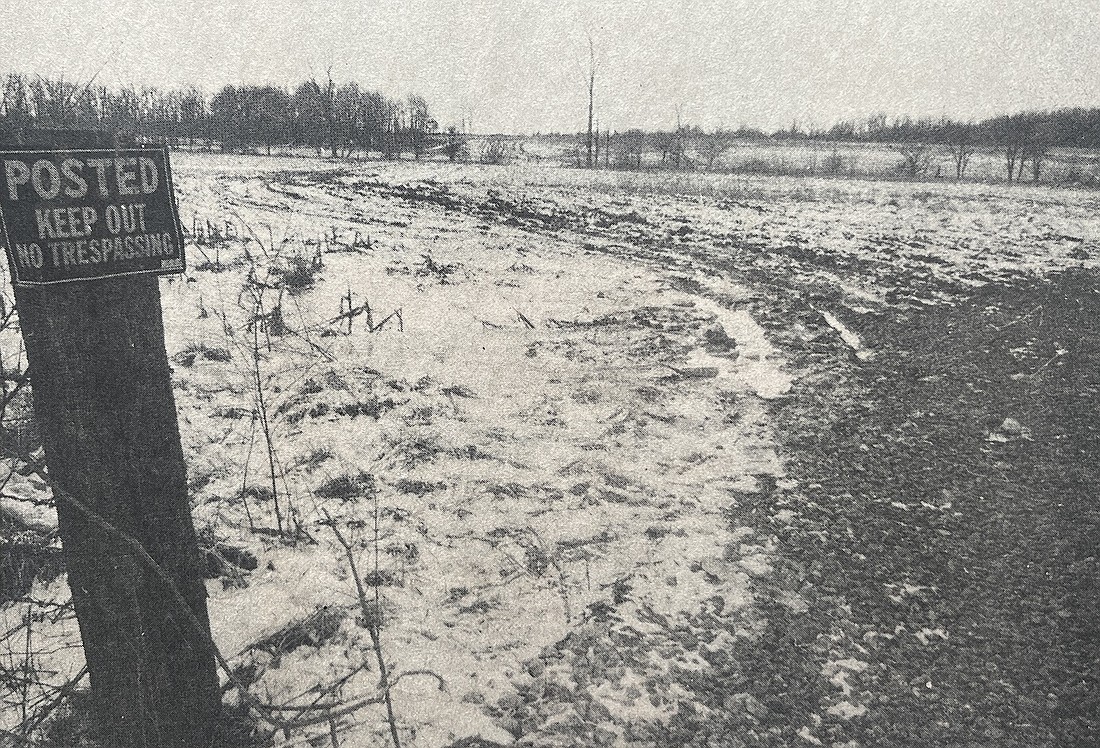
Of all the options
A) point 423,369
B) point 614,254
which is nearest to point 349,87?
point 614,254

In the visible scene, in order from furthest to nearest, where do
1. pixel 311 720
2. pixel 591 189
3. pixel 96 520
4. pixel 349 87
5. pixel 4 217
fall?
1. pixel 349 87
2. pixel 591 189
3. pixel 311 720
4. pixel 96 520
5. pixel 4 217

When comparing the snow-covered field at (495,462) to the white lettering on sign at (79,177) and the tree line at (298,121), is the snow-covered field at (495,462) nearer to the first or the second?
the white lettering on sign at (79,177)

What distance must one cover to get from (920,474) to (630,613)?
2828 mm

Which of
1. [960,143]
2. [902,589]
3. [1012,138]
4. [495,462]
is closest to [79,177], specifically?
[495,462]

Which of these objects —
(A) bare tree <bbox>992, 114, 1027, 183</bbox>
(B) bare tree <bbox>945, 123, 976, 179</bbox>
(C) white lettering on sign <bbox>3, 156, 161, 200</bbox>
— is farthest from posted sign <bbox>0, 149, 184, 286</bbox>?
(B) bare tree <bbox>945, 123, 976, 179</bbox>

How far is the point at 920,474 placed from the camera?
15.4 feet

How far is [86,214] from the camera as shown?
1.69 m

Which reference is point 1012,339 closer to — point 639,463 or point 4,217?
point 639,463

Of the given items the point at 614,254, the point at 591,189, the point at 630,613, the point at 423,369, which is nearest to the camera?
the point at 630,613

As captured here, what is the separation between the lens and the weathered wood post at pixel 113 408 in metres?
1.64

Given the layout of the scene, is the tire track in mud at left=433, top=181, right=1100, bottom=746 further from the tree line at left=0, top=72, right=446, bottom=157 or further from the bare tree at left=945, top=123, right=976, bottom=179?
the tree line at left=0, top=72, right=446, bottom=157

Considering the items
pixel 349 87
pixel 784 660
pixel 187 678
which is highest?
pixel 349 87

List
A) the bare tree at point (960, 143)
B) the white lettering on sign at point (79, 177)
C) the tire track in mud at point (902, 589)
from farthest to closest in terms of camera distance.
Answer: the bare tree at point (960, 143) < the tire track in mud at point (902, 589) < the white lettering on sign at point (79, 177)

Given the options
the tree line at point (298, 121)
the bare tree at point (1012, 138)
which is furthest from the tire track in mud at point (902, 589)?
the tree line at point (298, 121)
